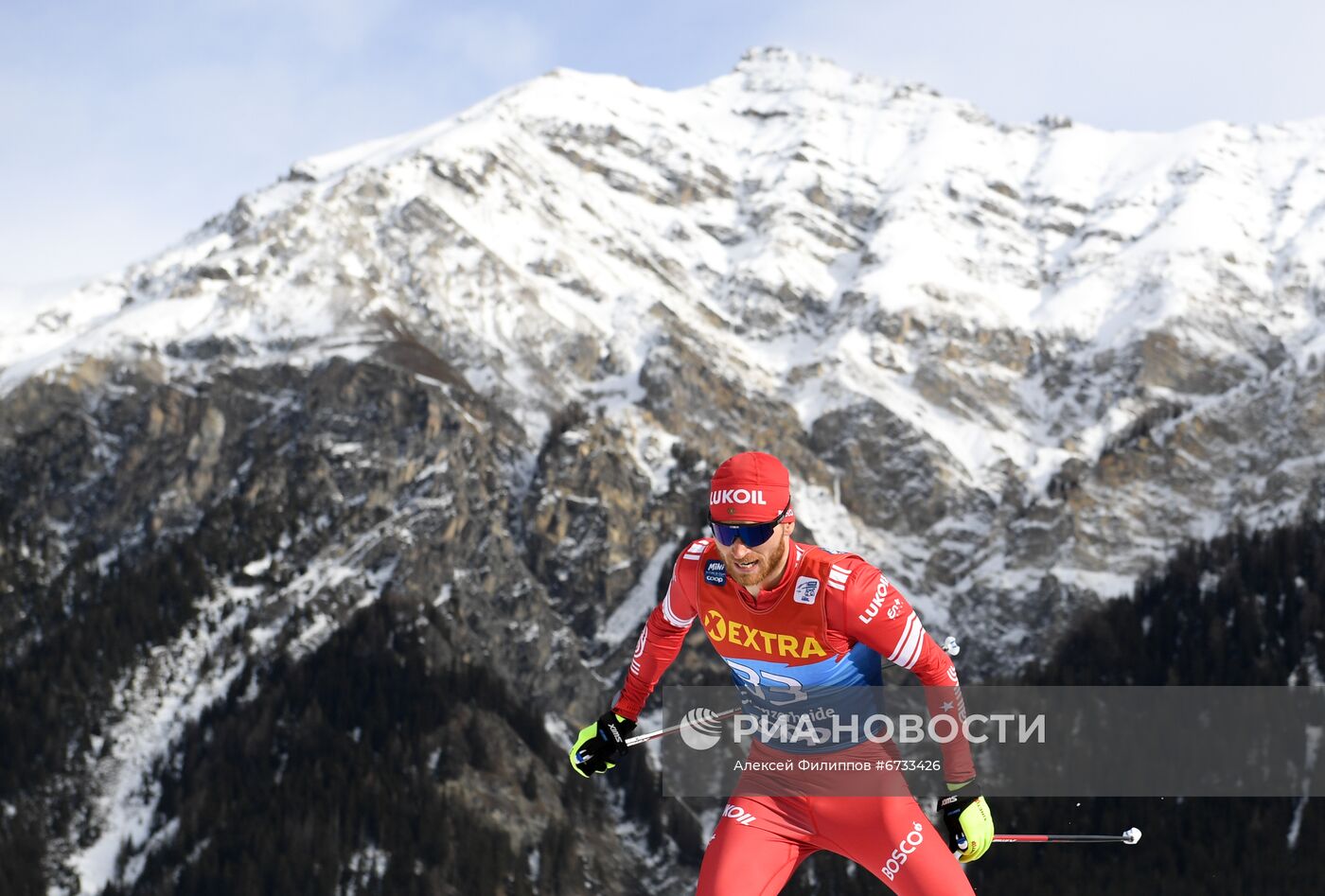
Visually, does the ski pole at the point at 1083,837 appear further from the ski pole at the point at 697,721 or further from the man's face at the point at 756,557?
the man's face at the point at 756,557

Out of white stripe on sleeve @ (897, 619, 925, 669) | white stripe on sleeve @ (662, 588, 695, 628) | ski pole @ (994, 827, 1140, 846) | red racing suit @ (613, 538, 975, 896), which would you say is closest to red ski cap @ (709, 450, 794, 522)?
red racing suit @ (613, 538, 975, 896)

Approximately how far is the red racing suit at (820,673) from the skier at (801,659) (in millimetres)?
13

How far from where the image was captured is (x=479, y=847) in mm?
185250

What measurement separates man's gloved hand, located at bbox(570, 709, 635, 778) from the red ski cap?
10.3 feet

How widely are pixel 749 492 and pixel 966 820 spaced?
3.80m

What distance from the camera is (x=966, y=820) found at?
46.6 ft

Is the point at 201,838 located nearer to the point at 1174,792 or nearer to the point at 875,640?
the point at 1174,792

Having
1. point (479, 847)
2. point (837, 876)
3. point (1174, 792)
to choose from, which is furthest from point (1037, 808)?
point (479, 847)

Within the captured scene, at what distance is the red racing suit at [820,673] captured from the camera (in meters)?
14.6

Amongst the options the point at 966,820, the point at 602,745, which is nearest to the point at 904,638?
the point at 966,820

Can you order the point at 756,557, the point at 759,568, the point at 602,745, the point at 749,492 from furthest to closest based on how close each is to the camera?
the point at 602,745, the point at 759,568, the point at 756,557, the point at 749,492

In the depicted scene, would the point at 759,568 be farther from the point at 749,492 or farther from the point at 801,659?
the point at 801,659

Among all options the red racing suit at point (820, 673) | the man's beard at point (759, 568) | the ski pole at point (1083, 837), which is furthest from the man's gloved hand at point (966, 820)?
the man's beard at point (759, 568)

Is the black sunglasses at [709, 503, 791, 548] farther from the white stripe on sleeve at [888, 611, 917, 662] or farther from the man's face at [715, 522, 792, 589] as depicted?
the white stripe on sleeve at [888, 611, 917, 662]
